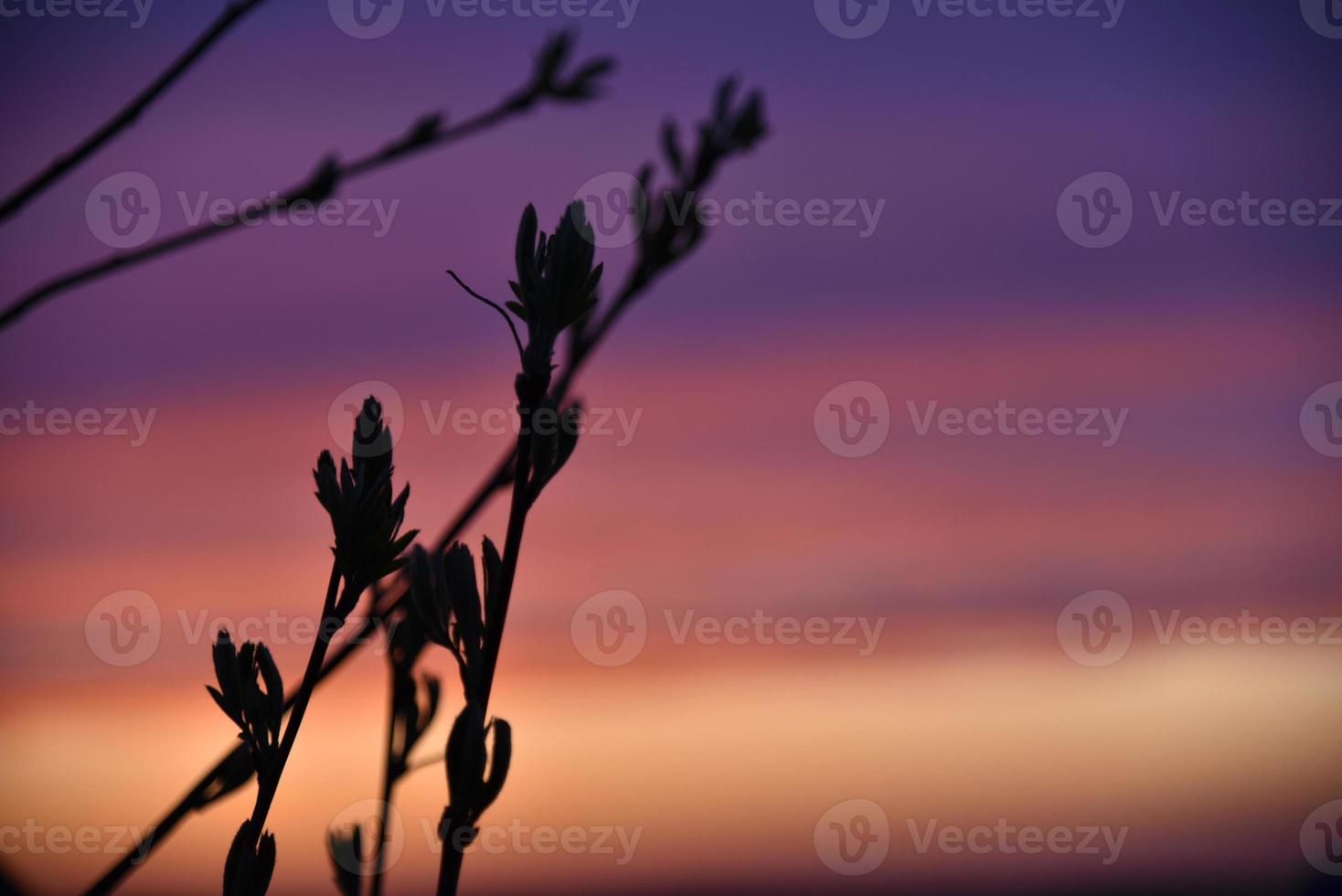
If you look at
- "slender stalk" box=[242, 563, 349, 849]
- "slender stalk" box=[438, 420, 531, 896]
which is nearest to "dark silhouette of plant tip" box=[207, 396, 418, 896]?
"slender stalk" box=[242, 563, 349, 849]

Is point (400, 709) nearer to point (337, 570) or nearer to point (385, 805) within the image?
point (385, 805)

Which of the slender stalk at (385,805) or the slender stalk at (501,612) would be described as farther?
the slender stalk at (385,805)

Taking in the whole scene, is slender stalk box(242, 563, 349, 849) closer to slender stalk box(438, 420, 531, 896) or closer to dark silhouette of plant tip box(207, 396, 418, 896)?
dark silhouette of plant tip box(207, 396, 418, 896)

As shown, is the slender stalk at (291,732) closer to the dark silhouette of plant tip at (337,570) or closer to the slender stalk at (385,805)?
the dark silhouette of plant tip at (337,570)

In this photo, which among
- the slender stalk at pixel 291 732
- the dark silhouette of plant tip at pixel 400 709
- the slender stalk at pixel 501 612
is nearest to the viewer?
the slender stalk at pixel 501 612

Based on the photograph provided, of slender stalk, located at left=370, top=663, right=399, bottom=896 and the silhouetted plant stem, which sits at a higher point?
the silhouetted plant stem

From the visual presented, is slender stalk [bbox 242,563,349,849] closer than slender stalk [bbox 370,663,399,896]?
Yes

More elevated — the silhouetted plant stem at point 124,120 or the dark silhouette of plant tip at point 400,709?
the silhouetted plant stem at point 124,120

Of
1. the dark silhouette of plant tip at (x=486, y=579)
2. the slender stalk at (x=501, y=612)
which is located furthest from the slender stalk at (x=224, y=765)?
the slender stalk at (x=501, y=612)

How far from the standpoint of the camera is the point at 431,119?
4.55 ft

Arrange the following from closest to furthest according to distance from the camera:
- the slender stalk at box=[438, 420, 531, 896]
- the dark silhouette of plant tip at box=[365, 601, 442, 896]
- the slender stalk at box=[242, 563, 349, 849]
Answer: the slender stalk at box=[438, 420, 531, 896], the slender stalk at box=[242, 563, 349, 849], the dark silhouette of plant tip at box=[365, 601, 442, 896]

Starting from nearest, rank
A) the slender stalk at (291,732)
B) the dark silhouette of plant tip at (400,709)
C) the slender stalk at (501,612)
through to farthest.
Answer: the slender stalk at (501,612), the slender stalk at (291,732), the dark silhouette of plant tip at (400,709)

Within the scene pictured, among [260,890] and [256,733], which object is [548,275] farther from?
[260,890]

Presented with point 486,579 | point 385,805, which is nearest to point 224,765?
point 385,805
